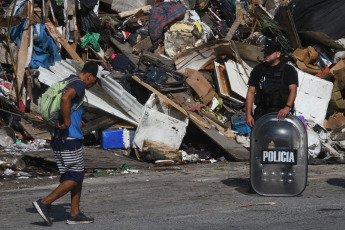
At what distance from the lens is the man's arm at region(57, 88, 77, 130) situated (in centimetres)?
517

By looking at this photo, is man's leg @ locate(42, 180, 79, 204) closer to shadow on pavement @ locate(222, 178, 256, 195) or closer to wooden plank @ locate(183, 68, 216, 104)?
shadow on pavement @ locate(222, 178, 256, 195)

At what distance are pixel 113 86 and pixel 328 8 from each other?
7.26 metres

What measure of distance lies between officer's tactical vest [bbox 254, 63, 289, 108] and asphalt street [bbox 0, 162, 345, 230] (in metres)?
1.14

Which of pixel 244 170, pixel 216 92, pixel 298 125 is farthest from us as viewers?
pixel 216 92

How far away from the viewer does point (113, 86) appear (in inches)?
504

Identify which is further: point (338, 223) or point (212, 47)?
point (212, 47)

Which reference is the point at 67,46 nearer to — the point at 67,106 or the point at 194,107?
the point at 194,107

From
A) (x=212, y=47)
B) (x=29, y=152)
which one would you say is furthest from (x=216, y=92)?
(x=29, y=152)

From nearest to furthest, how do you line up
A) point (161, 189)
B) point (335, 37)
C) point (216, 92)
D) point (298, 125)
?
point (298, 125), point (161, 189), point (216, 92), point (335, 37)

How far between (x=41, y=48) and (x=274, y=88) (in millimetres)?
7931

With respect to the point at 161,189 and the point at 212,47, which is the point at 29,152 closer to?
the point at 161,189

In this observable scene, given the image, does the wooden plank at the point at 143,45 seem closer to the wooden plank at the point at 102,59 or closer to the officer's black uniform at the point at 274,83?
the wooden plank at the point at 102,59

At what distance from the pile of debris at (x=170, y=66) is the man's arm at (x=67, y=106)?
6343 millimetres

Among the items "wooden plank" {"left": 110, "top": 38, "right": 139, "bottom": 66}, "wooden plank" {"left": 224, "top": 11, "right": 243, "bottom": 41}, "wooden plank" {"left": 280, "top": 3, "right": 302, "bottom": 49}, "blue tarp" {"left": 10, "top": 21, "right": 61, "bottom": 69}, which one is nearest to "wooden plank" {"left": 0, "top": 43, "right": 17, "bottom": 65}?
"blue tarp" {"left": 10, "top": 21, "right": 61, "bottom": 69}
